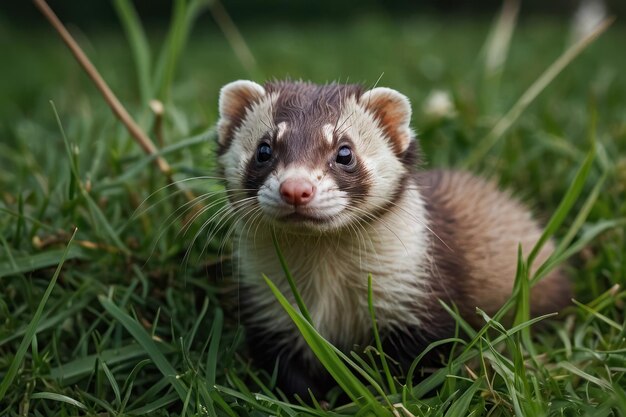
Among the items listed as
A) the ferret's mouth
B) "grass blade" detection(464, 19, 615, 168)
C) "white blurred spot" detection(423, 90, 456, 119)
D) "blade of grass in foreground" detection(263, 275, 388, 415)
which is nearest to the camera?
"blade of grass in foreground" detection(263, 275, 388, 415)

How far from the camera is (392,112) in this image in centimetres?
285

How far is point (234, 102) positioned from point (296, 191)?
747mm

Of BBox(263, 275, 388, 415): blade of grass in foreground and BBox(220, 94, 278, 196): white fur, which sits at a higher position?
BBox(220, 94, 278, 196): white fur

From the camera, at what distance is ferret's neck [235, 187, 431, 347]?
279 centimetres

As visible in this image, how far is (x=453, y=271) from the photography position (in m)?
2.93

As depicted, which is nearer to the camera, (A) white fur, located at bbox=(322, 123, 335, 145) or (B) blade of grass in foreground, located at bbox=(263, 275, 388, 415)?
(B) blade of grass in foreground, located at bbox=(263, 275, 388, 415)

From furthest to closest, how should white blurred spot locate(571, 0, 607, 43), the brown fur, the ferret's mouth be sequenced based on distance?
white blurred spot locate(571, 0, 607, 43)
the brown fur
the ferret's mouth

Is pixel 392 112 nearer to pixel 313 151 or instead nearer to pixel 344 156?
pixel 344 156

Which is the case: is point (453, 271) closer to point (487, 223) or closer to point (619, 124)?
point (487, 223)

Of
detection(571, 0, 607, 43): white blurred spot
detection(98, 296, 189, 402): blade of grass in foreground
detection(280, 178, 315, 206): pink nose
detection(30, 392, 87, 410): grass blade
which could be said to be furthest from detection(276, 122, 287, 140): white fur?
detection(571, 0, 607, 43): white blurred spot

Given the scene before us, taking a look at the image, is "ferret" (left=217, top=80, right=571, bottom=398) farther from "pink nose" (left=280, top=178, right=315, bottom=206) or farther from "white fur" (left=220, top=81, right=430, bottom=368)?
"pink nose" (left=280, top=178, right=315, bottom=206)

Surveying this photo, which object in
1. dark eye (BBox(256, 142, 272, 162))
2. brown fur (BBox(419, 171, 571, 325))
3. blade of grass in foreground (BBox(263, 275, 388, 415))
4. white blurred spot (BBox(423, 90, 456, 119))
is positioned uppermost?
white blurred spot (BBox(423, 90, 456, 119))

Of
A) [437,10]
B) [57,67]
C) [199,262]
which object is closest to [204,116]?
[199,262]

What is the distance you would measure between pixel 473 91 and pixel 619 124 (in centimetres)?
104
